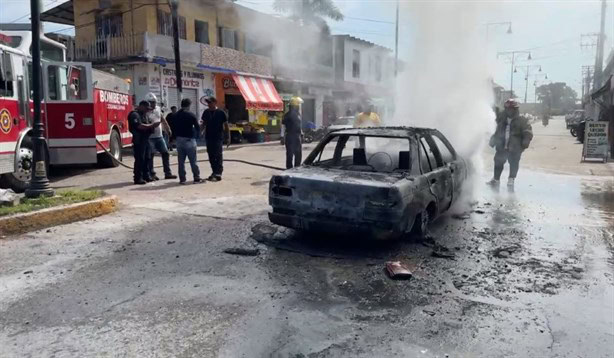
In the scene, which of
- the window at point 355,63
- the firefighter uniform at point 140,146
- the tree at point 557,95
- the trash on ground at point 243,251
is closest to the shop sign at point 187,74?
the firefighter uniform at point 140,146

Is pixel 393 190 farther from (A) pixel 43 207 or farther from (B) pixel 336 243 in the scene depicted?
(A) pixel 43 207

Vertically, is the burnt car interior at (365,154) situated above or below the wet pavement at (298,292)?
above

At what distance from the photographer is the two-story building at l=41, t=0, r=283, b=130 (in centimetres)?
1911

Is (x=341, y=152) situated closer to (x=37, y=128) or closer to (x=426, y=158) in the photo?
(x=426, y=158)

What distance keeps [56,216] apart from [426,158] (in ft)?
14.5

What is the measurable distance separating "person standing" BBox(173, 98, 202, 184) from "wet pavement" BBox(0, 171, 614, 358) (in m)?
2.72

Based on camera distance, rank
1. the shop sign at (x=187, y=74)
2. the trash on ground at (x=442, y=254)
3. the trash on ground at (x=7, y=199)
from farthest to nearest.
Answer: the shop sign at (x=187, y=74)
the trash on ground at (x=7, y=199)
the trash on ground at (x=442, y=254)

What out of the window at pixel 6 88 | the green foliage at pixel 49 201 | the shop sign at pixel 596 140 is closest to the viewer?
the green foliage at pixel 49 201

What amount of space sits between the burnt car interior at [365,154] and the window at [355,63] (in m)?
30.3

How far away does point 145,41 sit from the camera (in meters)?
18.5

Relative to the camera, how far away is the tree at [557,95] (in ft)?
353

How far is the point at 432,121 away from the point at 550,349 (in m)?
6.77

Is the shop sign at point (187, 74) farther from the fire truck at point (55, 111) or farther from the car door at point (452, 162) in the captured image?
the car door at point (452, 162)

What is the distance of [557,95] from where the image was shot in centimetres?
10988
